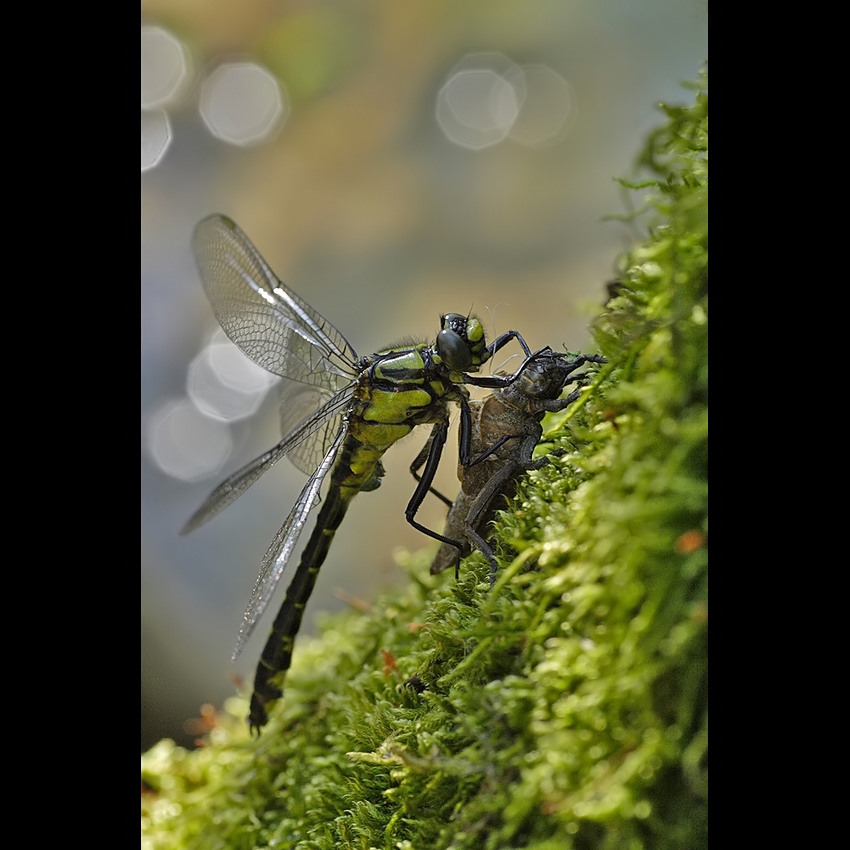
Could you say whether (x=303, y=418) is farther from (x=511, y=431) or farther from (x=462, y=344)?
(x=511, y=431)

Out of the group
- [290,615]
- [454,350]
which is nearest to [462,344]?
[454,350]

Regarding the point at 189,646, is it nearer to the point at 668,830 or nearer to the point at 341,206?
the point at 341,206

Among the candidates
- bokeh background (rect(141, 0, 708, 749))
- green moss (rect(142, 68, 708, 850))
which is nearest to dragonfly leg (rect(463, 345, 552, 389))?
green moss (rect(142, 68, 708, 850))

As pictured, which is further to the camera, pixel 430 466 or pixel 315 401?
pixel 315 401

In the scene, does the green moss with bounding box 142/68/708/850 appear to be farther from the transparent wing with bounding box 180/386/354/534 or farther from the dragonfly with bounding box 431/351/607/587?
the transparent wing with bounding box 180/386/354/534

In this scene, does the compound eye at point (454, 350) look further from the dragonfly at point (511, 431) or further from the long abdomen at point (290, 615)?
the long abdomen at point (290, 615)

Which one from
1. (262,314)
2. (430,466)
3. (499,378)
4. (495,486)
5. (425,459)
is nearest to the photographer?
(495,486)
